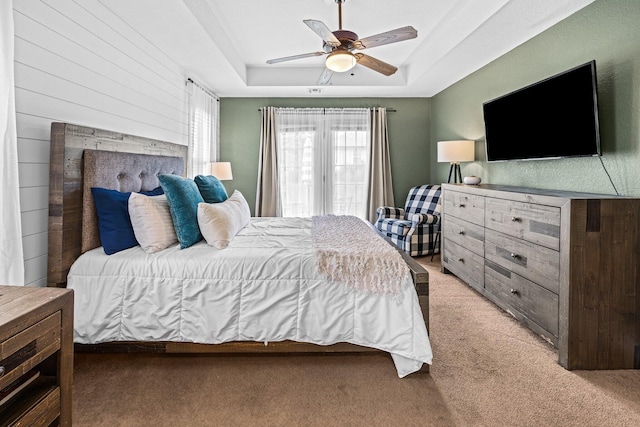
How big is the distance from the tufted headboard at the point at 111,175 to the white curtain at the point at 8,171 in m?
0.49

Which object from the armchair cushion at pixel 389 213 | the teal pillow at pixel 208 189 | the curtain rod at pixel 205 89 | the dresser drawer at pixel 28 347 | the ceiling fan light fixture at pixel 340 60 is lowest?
the dresser drawer at pixel 28 347

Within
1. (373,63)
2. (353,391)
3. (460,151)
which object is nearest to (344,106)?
(460,151)

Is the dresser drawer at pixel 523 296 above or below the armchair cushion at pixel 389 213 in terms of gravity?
below

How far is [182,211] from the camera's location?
239 centimetres

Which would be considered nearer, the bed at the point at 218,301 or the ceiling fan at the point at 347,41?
the bed at the point at 218,301

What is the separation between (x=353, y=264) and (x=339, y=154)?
4021 mm

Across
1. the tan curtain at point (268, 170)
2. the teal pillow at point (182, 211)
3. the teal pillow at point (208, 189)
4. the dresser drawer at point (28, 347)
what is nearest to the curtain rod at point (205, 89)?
the tan curtain at point (268, 170)

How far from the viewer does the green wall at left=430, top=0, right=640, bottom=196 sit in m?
2.35

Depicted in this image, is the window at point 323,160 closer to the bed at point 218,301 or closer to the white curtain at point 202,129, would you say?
the white curtain at point 202,129

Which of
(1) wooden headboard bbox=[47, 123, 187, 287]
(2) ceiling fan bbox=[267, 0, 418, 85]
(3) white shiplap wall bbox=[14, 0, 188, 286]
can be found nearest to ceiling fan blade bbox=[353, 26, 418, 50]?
(2) ceiling fan bbox=[267, 0, 418, 85]

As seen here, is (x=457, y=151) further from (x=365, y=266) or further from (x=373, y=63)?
(x=365, y=266)

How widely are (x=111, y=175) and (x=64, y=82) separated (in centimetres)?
62

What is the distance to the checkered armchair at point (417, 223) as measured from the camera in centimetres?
463

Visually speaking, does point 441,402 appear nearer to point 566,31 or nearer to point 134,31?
point 566,31
